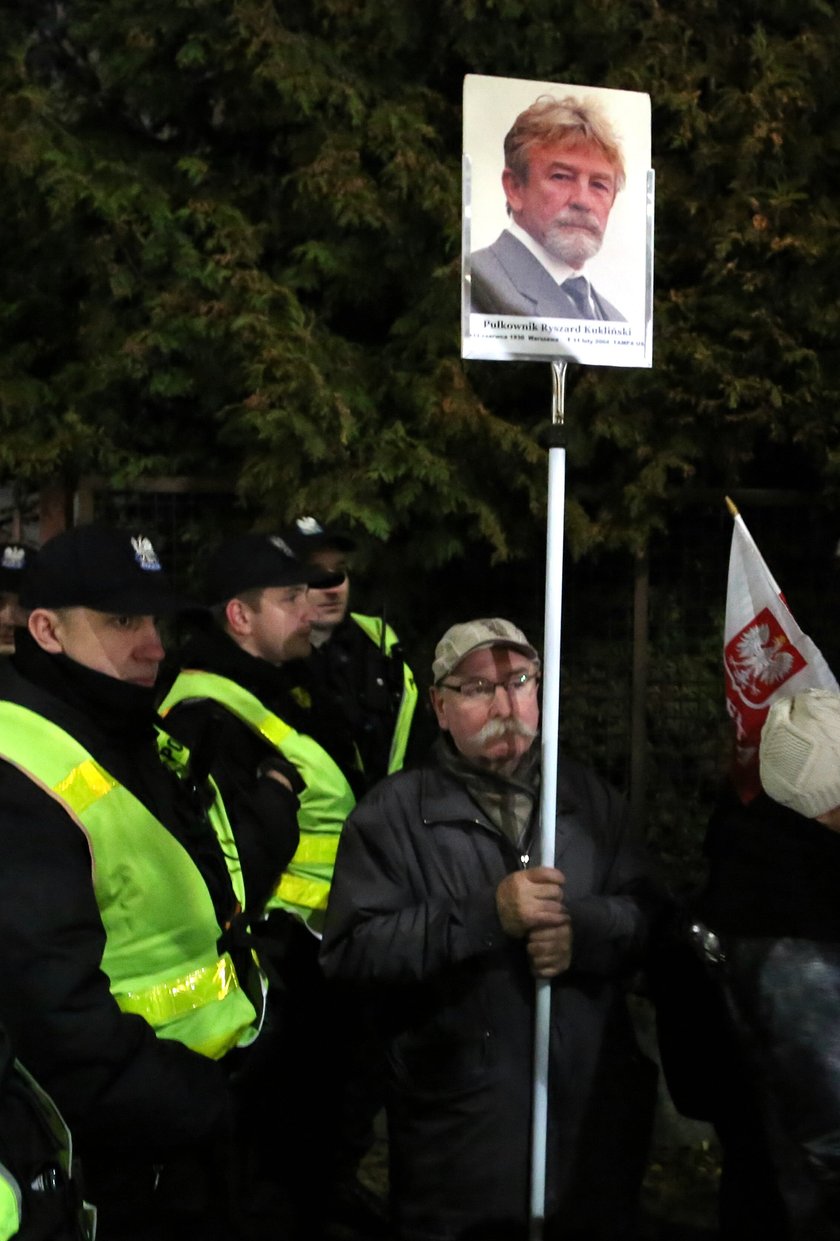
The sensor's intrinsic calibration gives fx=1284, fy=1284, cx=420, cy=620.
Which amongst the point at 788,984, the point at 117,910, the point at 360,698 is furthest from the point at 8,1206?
the point at 360,698

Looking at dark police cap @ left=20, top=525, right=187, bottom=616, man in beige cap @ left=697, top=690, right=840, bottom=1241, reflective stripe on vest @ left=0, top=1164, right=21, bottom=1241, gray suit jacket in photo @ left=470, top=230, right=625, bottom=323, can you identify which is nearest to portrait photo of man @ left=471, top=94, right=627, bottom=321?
gray suit jacket in photo @ left=470, top=230, right=625, bottom=323

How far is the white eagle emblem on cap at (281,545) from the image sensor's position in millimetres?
3816

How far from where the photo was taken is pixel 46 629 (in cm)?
256

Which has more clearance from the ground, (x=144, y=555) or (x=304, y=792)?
(x=144, y=555)

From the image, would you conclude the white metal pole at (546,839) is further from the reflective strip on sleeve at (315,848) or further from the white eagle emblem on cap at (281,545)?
the white eagle emblem on cap at (281,545)

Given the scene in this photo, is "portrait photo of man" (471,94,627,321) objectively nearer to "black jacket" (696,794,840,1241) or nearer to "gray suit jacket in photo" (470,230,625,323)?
"gray suit jacket in photo" (470,230,625,323)

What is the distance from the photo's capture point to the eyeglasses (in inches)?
116

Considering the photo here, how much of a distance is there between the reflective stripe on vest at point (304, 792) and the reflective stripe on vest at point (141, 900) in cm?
94

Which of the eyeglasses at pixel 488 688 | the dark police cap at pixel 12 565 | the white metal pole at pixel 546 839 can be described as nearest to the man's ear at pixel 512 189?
the white metal pole at pixel 546 839

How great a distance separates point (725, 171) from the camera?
579cm

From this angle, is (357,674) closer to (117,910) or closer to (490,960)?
(490,960)

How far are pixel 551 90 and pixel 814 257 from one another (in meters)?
2.99

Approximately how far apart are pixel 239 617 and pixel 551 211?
146 centimetres

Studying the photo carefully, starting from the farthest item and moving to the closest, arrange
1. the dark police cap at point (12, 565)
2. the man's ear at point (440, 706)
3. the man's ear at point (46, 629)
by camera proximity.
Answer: the dark police cap at point (12, 565)
the man's ear at point (440, 706)
the man's ear at point (46, 629)
